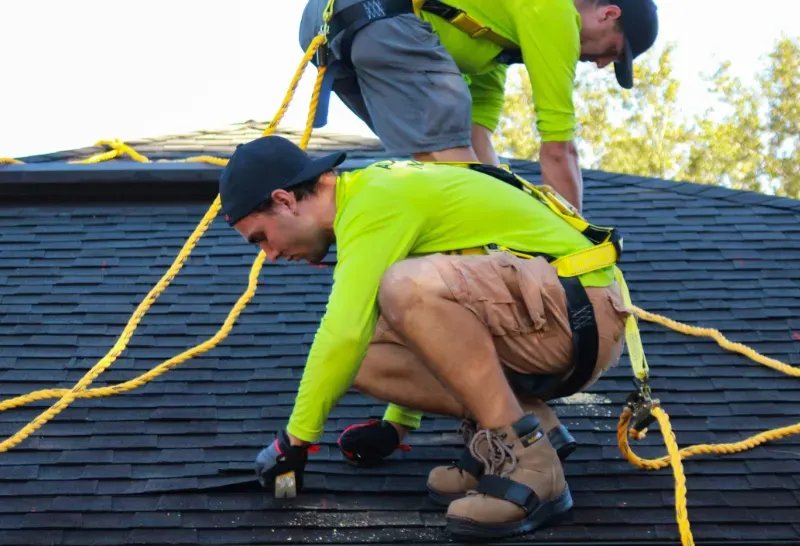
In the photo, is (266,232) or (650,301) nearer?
(266,232)

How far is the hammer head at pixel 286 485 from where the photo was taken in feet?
8.92

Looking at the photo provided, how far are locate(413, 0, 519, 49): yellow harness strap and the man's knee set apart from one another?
3.46 feet

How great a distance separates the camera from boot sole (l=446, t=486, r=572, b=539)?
8.30 ft

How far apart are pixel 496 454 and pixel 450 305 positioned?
386mm

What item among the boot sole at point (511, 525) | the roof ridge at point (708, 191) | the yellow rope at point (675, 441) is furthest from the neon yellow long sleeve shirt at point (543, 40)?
the roof ridge at point (708, 191)

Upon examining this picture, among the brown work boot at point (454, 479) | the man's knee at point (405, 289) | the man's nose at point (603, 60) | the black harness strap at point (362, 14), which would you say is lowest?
the brown work boot at point (454, 479)

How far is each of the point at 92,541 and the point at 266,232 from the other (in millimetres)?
867

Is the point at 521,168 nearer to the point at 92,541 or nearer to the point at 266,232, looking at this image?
the point at 266,232

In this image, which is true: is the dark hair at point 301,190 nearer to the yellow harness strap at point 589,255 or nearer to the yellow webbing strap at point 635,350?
the yellow harness strap at point 589,255

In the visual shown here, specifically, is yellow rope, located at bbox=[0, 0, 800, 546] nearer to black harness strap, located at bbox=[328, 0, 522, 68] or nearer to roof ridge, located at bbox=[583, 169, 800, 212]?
black harness strap, located at bbox=[328, 0, 522, 68]

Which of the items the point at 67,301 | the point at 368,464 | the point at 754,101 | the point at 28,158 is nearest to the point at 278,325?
the point at 67,301

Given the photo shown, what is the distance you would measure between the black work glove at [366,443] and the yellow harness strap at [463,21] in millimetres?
1268

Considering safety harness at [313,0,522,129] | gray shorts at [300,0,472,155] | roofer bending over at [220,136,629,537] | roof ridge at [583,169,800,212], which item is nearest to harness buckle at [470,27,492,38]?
safety harness at [313,0,522,129]

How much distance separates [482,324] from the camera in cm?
267
